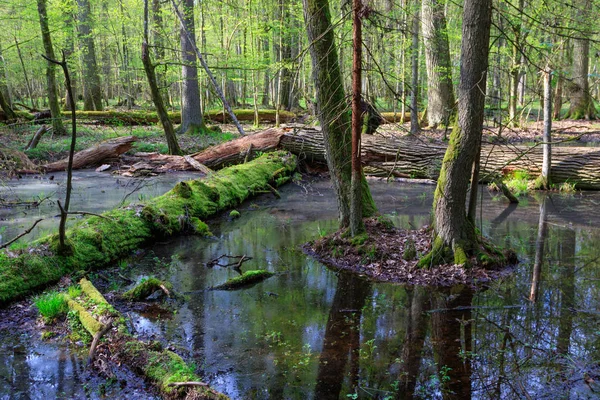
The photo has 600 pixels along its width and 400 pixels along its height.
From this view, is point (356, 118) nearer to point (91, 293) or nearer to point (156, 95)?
point (91, 293)

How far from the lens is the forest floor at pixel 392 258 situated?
5996 millimetres

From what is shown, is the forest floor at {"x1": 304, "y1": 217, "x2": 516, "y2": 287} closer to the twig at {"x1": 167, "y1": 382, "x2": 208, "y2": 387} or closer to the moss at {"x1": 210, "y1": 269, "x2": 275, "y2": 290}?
the moss at {"x1": 210, "y1": 269, "x2": 275, "y2": 290}

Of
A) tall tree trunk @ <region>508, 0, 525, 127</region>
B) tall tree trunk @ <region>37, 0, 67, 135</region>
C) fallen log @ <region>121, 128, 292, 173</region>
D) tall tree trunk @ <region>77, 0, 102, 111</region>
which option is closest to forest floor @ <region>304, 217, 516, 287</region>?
tall tree trunk @ <region>508, 0, 525, 127</region>

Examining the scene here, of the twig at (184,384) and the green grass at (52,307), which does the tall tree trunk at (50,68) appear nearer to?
the green grass at (52,307)

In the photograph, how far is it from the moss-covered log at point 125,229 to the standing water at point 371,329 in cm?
46

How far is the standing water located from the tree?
2.20ft

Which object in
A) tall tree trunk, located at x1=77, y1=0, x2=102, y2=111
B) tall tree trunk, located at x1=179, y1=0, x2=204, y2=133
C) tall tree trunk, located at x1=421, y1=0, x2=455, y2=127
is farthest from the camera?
tall tree trunk, located at x1=77, y1=0, x2=102, y2=111

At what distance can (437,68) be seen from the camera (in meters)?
17.1

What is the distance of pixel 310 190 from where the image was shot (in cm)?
1251

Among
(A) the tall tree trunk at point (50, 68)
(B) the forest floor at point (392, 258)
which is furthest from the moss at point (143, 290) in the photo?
(A) the tall tree trunk at point (50, 68)

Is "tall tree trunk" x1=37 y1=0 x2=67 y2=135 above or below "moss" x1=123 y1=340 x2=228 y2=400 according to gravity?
above

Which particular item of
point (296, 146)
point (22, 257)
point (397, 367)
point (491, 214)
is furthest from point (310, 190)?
point (397, 367)

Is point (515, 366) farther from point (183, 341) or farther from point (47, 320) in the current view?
point (47, 320)

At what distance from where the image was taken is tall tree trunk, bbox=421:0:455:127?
16719 mm
